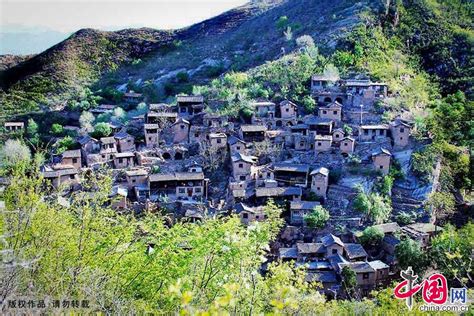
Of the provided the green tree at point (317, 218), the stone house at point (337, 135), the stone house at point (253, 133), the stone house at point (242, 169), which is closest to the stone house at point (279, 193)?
the stone house at point (242, 169)

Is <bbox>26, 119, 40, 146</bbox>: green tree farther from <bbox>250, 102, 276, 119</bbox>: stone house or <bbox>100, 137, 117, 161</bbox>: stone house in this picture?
<bbox>250, 102, 276, 119</bbox>: stone house

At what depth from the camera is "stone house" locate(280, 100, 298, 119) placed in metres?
35.1

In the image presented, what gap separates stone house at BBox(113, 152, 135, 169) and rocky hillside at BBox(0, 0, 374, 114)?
20.1m

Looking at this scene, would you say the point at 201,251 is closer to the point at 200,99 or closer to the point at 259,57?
the point at 200,99

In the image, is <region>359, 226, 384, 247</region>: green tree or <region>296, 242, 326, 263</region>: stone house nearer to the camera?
<region>296, 242, 326, 263</region>: stone house

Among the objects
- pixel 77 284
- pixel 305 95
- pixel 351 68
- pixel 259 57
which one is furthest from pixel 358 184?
pixel 259 57

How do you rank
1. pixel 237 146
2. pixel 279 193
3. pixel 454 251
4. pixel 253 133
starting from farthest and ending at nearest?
pixel 253 133 < pixel 237 146 < pixel 279 193 < pixel 454 251

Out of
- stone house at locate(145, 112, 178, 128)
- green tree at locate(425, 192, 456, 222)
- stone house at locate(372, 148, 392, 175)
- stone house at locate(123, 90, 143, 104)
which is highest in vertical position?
stone house at locate(123, 90, 143, 104)

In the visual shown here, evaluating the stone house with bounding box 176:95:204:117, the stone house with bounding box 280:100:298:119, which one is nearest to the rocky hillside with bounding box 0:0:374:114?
the stone house with bounding box 280:100:298:119

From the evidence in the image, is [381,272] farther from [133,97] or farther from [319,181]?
[133,97]

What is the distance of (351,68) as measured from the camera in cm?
3909

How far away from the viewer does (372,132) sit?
32250mm

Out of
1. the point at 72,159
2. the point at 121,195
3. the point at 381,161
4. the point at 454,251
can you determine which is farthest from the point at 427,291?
the point at 72,159

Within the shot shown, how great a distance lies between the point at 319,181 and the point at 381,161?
12.7ft
